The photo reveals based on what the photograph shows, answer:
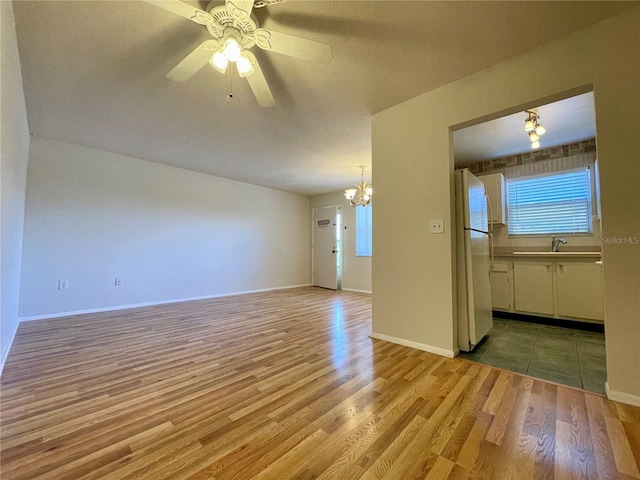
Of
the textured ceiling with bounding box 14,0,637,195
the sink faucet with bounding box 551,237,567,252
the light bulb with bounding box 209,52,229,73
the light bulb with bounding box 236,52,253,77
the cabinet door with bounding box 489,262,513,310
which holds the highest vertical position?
the textured ceiling with bounding box 14,0,637,195

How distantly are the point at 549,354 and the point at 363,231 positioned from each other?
165 inches

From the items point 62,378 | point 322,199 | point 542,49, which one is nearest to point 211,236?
point 322,199

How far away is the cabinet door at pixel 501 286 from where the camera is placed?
364 centimetres

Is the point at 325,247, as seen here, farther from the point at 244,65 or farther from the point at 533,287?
the point at 244,65

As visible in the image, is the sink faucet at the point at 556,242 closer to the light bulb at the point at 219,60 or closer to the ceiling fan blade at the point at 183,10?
the light bulb at the point at 219,60

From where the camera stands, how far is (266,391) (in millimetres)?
1755

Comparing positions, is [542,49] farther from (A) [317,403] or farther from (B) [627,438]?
(A) [317,403]

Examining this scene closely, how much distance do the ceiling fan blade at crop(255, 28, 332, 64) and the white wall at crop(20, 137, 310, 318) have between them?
3866 millimetres

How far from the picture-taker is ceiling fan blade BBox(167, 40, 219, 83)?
1625mm

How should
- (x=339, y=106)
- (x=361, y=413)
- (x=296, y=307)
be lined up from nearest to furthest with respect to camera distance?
(x=361, y=413) < (x=339, y=106) < (x=296, y=307)

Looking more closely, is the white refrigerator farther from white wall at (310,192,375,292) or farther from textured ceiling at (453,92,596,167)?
white wall at (310,192,375,292)

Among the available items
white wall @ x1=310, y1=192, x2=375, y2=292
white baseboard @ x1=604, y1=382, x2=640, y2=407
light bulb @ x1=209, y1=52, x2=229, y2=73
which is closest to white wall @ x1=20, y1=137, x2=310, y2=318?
white wall @ x1=310, y1=192, x2=375, y2=292

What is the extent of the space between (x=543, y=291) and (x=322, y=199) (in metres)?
4.94

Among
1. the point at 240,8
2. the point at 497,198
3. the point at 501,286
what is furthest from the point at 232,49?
the point at 501,286
